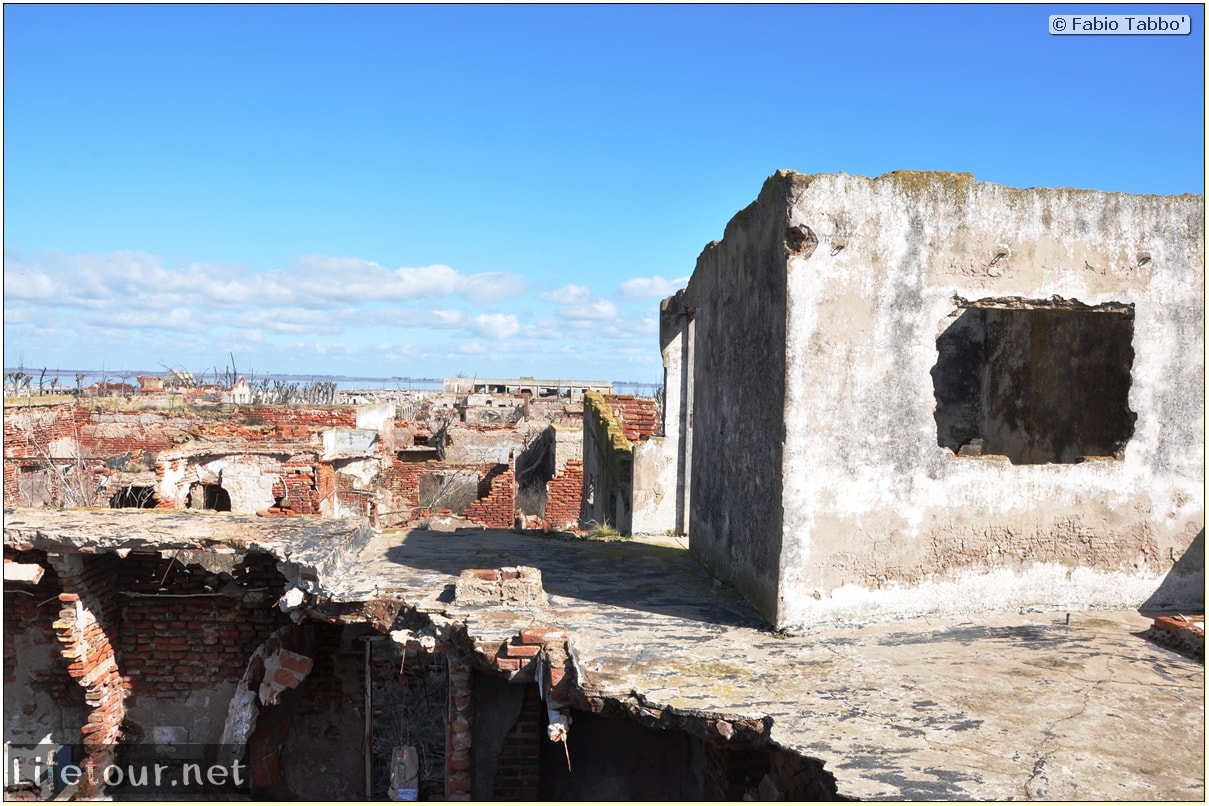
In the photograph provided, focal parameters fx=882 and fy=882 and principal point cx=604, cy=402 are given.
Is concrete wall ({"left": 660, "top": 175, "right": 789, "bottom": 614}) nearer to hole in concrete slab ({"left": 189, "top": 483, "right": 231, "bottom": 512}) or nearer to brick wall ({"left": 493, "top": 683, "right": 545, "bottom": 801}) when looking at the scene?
brick wall ({"left": 493, "top": 683, "right": 545, "bottom": 801})

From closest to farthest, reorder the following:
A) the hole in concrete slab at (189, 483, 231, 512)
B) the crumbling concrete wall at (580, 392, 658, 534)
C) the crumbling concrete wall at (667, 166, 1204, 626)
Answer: the crumbling concrete wall at (667, 166, 1204, 626)
the crumbling concrete wall at (580, 392, 658, 534)
the hole in concrete slab at (189, 483, 231, 512)

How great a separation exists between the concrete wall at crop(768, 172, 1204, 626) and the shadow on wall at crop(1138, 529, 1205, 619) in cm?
3

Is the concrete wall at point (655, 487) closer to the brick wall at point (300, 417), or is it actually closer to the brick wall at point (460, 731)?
the brick wall at point (460, 731)

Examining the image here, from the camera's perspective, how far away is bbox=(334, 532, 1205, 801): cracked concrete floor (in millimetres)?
3793

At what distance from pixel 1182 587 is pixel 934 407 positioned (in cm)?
235

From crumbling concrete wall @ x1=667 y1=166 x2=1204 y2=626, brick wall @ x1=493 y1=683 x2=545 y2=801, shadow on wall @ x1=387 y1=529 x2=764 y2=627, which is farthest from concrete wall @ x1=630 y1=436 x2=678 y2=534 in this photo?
crumbling concrete wall @ x1=667 y1=166 x2=1204 y2=626

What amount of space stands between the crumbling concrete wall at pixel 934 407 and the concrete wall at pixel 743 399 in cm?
3

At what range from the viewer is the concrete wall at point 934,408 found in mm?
5719

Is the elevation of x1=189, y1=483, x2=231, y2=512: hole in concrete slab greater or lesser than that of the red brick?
lesser

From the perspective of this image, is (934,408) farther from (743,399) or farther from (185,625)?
(185,625)

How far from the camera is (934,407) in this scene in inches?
235

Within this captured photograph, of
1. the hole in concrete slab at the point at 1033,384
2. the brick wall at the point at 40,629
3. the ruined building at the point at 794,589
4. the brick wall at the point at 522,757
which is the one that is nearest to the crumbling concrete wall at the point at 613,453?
the ruined building at the point at 794,589

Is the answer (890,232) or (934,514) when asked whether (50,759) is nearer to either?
(934,514)

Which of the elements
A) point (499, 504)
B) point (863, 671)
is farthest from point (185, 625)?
point (499, 504)
